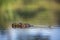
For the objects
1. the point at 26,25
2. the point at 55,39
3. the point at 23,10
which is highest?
the point at 23,10

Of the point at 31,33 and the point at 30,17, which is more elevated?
the point at 30,17

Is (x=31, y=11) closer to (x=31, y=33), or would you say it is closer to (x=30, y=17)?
(x=30, y=17)

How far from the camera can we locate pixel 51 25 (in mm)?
1493

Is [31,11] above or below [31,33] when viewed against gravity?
above

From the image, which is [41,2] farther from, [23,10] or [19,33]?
[19,33]

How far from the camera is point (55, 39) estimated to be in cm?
149

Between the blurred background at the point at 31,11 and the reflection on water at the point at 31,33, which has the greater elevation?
the blurred background at the point at 31,11

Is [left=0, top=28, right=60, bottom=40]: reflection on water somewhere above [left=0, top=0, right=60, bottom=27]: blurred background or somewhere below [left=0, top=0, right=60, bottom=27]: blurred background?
below

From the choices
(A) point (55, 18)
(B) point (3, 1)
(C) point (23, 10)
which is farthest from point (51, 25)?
(B) point (3, 1)

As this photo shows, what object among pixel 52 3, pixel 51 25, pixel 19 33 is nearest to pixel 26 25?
pixel 19 33

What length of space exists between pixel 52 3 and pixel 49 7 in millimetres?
55

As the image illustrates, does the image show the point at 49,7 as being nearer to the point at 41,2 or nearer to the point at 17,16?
the point at 41,2

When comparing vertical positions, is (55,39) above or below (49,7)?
below

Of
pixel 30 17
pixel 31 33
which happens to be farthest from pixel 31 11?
pixel 31 33
